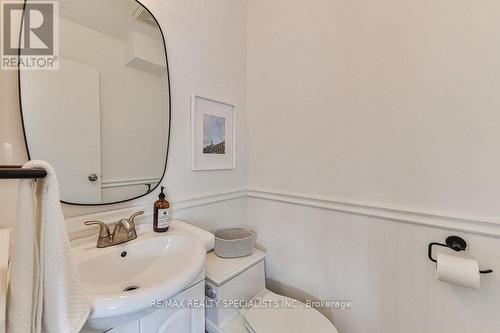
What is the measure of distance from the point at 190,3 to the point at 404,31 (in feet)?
3.63

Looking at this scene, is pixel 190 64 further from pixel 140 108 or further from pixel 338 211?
pixel 338 211

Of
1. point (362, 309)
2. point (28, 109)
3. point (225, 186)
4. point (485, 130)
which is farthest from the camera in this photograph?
point (225, 186)

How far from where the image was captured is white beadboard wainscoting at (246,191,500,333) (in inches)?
34.4

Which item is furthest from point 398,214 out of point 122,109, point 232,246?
point 122,109

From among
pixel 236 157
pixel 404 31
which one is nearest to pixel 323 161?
pixel 236 157

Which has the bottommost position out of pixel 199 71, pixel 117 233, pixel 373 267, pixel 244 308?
pixel 244 308

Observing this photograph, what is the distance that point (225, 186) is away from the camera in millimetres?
1479

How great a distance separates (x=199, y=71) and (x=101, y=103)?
572 mm

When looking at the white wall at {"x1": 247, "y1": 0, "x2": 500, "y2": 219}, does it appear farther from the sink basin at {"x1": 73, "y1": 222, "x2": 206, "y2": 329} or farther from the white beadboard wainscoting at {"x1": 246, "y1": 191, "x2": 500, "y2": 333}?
the sink basin at {"x1": 73, "y1": 222, "x2": 206, "y2": 329}

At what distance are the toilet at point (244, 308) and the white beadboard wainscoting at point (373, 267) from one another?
19cm

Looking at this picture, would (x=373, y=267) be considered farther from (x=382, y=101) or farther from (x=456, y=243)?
(x=382, y=101)

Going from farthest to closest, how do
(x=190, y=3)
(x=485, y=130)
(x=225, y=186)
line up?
(x=225, y=186) → (x=190, y=3) → (x=485, y=130)

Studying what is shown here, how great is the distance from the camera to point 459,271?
2.68 ft

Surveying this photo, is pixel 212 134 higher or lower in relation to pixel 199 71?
lower
